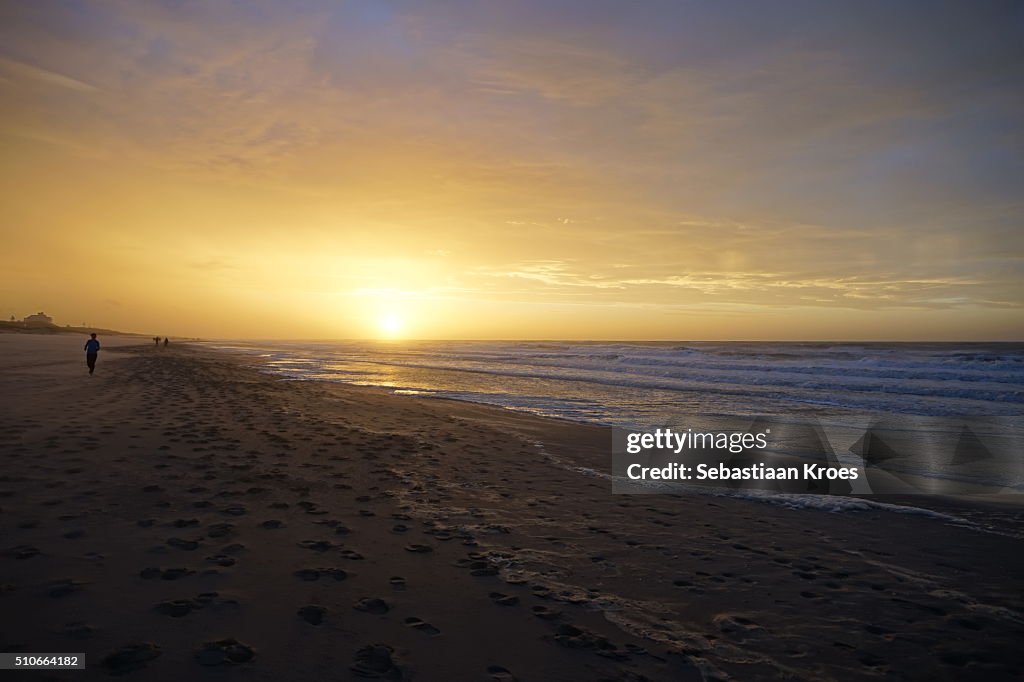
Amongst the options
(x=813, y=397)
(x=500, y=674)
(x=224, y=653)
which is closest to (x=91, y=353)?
(x=224, y=653)

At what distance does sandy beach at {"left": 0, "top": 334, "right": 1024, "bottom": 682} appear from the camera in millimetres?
4051

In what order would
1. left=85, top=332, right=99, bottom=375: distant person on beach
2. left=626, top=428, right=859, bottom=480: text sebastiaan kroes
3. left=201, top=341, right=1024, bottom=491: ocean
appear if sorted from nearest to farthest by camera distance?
left=626, top=428, right=859, bottom=480: text sebastiaan kroes < left=201, top=341, right=1024, bottom=491: ocean < left=85, top=332, right=99, bottom=375: distant person on beach

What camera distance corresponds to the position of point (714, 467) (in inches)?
476

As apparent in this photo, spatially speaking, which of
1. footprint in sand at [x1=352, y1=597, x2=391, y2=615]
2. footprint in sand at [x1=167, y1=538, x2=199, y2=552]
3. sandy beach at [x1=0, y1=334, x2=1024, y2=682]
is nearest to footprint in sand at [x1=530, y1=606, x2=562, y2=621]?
sandy beach at [x1=0, y1=334, x2=1024, y2=682]

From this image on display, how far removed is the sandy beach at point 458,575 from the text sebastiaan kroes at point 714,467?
6.08 ft

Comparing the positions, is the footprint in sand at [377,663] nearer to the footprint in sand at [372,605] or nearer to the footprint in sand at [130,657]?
the footprint in sand at [372,605]

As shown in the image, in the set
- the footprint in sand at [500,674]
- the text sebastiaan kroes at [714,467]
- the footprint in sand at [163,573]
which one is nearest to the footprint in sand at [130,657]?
the footprint in sand at [163,573]

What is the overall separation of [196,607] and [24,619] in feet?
3.89

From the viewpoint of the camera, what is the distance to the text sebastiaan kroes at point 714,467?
11234mm

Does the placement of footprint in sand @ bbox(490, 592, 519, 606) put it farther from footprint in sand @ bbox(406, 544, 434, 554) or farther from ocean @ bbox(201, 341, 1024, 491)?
ocean @ bbox(201, 341, 1024, 491)

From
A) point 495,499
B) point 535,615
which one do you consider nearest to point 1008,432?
point 495,499

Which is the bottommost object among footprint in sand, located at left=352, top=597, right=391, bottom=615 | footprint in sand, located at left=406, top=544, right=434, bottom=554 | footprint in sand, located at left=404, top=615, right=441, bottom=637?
footprint in sand, located at left=406, top=544, right=434, bottom=554

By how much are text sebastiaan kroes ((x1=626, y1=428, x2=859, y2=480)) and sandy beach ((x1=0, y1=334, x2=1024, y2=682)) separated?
1.85 m

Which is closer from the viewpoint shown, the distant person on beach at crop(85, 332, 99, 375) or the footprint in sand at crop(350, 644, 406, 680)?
the footprint in sand at crop(350, 644, 406, 680)
